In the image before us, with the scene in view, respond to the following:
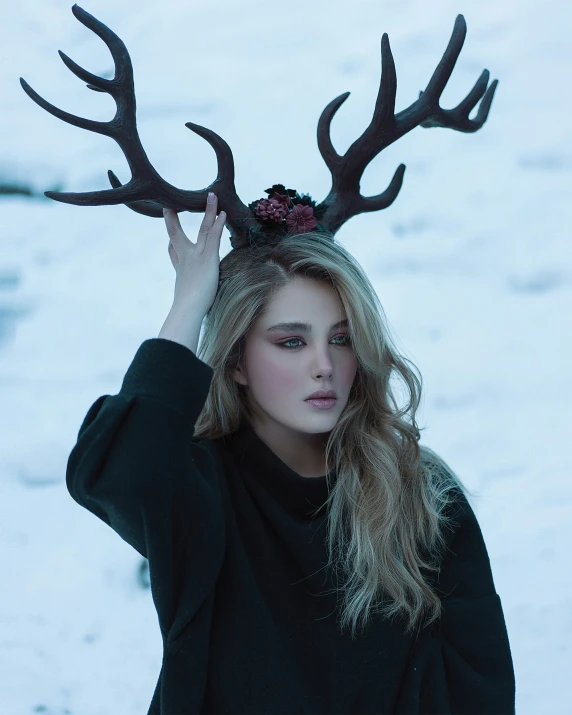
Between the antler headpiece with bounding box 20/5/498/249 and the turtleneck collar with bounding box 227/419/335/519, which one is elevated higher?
the antler headpiece with bounding box 20/5/498/249

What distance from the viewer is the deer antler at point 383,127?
1749 millimetres

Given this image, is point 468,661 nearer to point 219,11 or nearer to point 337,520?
point 337,520

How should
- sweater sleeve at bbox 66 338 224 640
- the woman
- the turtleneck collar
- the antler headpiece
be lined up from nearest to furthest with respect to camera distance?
sweater sleeve at bbox 66 338 224 640 → the woman → the antler headpiece → the turtleneck collar

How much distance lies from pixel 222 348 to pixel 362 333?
0.27 meters

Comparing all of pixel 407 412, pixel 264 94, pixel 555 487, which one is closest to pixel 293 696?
pixel 407 412

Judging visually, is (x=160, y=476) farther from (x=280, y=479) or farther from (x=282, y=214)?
(x=282, y=214)

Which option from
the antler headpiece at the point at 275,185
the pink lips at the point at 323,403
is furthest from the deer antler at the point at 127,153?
the pink lips at the point at 323,403

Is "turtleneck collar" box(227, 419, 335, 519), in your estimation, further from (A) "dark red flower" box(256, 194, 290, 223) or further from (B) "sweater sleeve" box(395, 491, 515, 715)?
(A) "dark red flower" box(256, 194, 290, 223)

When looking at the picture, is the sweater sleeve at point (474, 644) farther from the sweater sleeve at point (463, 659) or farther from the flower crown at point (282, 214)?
the flower crown at point (282, 214)

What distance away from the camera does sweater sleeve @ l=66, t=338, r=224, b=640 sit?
4.44ft

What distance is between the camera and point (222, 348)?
1.69 meters

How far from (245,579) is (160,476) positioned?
0.33m

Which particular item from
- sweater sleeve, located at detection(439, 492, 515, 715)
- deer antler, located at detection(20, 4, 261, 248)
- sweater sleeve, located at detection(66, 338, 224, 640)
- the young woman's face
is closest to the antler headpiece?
deer antler, located at detection(20, 4, 261, 248)

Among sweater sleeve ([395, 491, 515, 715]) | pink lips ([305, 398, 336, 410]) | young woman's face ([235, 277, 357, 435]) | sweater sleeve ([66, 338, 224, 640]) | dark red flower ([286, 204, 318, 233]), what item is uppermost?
dark red flower ([286, 204, 318, 233])
